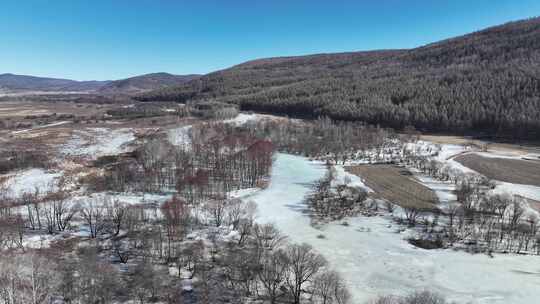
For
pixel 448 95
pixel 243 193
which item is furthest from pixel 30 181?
pixel 448 95

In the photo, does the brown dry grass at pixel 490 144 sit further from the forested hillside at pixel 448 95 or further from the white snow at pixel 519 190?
the white snow at pixel 519 190

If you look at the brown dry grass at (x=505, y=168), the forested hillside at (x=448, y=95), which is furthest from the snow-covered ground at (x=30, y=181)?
the forested hillside at (x=448, y=95)

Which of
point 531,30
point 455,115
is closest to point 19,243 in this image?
point 455,115

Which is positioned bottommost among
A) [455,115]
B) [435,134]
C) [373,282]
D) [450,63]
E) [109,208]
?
[373,282]

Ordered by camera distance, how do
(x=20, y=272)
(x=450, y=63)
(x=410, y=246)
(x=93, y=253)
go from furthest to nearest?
(x=450, y=63), (x=410, y=246), (x=93, y=253), (x=20, y=272)

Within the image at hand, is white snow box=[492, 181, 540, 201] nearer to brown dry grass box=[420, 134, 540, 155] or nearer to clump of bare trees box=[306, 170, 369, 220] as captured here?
clump of bare trees box=[306, 170, 369, 220]

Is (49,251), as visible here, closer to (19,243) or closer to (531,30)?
(19,243)

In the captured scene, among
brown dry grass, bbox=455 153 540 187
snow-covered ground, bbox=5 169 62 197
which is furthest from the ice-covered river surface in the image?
brown dry grass, bbox=455 153 540 187
